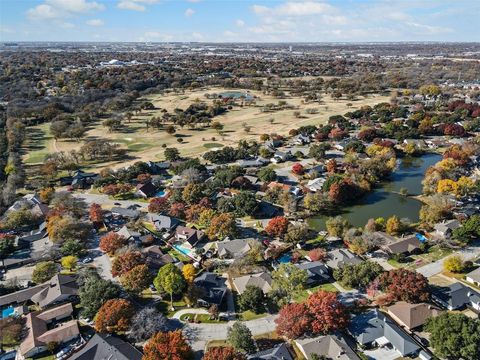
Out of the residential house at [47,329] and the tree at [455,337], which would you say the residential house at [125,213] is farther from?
the tree at [455,337]

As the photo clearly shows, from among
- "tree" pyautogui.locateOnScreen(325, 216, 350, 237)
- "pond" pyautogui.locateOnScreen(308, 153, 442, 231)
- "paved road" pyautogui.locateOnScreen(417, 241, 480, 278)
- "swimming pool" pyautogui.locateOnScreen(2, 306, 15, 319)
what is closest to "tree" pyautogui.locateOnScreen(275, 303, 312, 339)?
"paved road" pyautogui.locateOnScreen(417, 241, 480, 278)

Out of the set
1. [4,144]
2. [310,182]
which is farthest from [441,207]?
[4,144]

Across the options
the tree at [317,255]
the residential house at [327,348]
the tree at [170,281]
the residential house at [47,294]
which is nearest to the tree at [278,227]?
the tree at [317,255]

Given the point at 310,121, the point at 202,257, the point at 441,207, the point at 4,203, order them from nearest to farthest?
the point at 202,257 < the point at 441,207 < the point at 4,203 < the point at 310,121

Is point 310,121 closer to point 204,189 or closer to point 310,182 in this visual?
point 310,182

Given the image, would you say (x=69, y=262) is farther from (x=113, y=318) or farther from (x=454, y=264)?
(x=454, y=264)

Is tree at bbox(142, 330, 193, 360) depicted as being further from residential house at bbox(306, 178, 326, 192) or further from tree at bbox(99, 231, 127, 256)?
residential house at bbox(306, 178, 326, 192)

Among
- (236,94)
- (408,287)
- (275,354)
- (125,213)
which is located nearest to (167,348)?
(275,354)

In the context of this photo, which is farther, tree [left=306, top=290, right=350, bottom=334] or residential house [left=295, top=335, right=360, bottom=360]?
tree [left=306, top=290, right=350, bottom=334]
